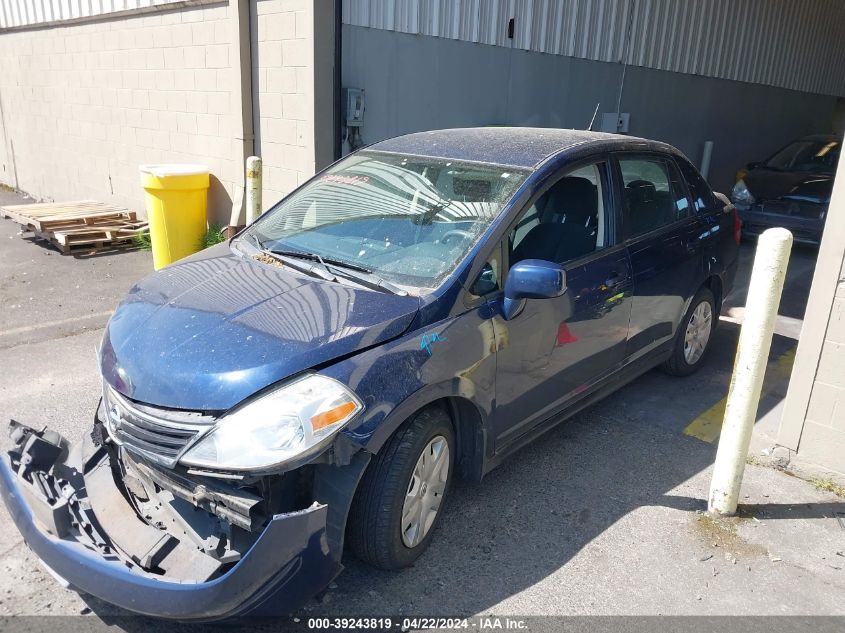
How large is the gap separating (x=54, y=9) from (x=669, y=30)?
9865 mm

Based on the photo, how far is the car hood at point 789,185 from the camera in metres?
9.49

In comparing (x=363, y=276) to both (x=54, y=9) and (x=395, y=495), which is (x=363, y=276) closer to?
(x=395, y=495)

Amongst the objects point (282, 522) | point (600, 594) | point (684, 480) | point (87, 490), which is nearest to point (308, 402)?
point (282, 522)

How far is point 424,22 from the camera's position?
25.2ft

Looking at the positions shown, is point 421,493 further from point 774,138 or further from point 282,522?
point 774,138

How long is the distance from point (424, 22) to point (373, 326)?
594 cm

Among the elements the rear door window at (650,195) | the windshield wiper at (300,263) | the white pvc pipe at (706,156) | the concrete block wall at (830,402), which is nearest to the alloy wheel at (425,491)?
the windshield wiper at (300,263)

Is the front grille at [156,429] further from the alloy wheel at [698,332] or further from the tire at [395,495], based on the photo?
the alloy wheel at [698,332]

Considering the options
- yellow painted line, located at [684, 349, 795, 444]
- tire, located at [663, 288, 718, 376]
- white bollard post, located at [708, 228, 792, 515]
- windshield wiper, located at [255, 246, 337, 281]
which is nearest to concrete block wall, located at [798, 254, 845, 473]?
yellow painted line, located at [684, 349, 795, 444]

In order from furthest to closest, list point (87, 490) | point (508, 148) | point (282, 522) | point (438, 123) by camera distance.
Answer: point (438, 123) → point (508, 148) → point (87, 490) → point (282, 522)

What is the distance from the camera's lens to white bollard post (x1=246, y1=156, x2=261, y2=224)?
7.14m

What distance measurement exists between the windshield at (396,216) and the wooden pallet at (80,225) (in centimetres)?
548

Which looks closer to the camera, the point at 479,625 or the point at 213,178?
the point at 479,625

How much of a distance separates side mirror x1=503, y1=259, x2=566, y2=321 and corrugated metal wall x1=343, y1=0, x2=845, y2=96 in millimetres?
5005
